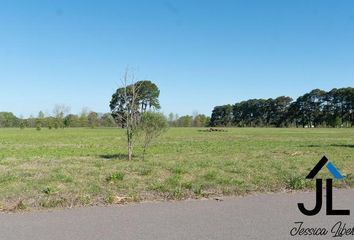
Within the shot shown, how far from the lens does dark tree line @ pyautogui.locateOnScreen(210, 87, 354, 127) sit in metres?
123

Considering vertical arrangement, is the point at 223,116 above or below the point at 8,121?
above

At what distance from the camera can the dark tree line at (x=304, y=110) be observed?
404 feet

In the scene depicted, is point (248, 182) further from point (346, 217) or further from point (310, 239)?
point (310, 239)

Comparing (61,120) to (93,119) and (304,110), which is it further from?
(304,110)

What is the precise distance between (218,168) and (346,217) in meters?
6.46

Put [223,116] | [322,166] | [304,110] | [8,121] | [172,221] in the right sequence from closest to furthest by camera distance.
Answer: [172,221] < [322,166] < [304,110] < [8,121] < [223,116]

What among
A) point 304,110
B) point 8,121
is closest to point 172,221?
point 304,110

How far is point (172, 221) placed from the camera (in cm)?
579

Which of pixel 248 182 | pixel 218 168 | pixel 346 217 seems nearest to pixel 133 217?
pixel 346 217

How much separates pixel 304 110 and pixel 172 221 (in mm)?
132875

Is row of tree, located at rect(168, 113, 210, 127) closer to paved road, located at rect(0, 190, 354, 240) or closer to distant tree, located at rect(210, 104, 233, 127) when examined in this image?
distant tree, located at rect(210, 104, 233, 127)

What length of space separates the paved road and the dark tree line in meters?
123

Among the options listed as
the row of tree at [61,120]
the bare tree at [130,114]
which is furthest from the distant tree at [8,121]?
the bare tree at [130,114]

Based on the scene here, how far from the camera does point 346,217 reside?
6.05 metres
